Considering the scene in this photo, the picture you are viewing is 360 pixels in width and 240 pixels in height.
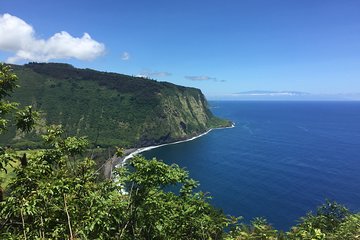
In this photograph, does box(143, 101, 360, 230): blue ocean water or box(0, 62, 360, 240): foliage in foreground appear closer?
box(0, 62, 360, 240): foliage in foreground

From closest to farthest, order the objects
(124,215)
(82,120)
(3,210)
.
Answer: (3,210) → (124,215) → (82,120)

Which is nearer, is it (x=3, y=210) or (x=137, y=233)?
(x=3, y=210)

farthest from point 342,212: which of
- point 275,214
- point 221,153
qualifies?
point 221,153

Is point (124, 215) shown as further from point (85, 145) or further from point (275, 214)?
point (275, 214)

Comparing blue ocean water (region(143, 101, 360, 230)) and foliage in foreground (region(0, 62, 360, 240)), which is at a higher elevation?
foliage in foreground (region(0, 62, 360, 240))

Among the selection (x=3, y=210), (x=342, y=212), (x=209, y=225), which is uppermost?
(x=3, y=210)

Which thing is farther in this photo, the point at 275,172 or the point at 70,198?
the point at 275,172

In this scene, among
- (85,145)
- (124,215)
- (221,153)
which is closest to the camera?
(124,215)

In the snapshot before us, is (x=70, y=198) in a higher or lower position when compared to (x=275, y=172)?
higher

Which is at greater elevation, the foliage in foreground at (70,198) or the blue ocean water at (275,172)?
the foliage in foreground at (70,198)

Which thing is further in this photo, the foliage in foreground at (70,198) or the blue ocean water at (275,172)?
the blue ocean water at (275,172)

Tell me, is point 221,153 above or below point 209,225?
below
